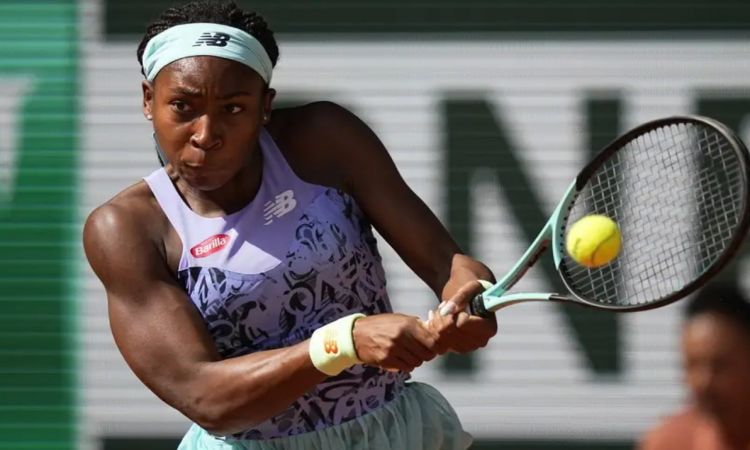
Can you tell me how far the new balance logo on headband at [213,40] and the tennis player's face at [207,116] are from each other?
0.04 meters

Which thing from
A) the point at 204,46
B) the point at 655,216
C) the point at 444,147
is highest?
the point at 204,46

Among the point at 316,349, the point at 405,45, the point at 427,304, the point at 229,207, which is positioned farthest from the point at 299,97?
the point at 316,349

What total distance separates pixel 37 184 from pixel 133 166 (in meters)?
0.39

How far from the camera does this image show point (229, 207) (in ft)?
10.2

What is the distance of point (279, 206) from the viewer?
10.1 feet

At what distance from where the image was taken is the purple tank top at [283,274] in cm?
302

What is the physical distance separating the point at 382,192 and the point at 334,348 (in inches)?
18.6

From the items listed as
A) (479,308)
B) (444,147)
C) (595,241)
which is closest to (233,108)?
(479,308)

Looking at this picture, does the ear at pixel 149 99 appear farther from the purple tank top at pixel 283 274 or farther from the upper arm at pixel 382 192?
the upper arm at pixel 382 192

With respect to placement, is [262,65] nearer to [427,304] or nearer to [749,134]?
[427,304]

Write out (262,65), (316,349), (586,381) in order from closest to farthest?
(316,349)
(262,65)
(586,381)

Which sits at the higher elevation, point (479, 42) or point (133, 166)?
point (479, 42)

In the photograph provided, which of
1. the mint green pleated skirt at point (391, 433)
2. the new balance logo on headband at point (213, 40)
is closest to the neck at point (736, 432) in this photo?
the mint green pleated skirt at point (391, 433)

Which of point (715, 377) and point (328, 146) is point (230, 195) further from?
point (715, 377)
